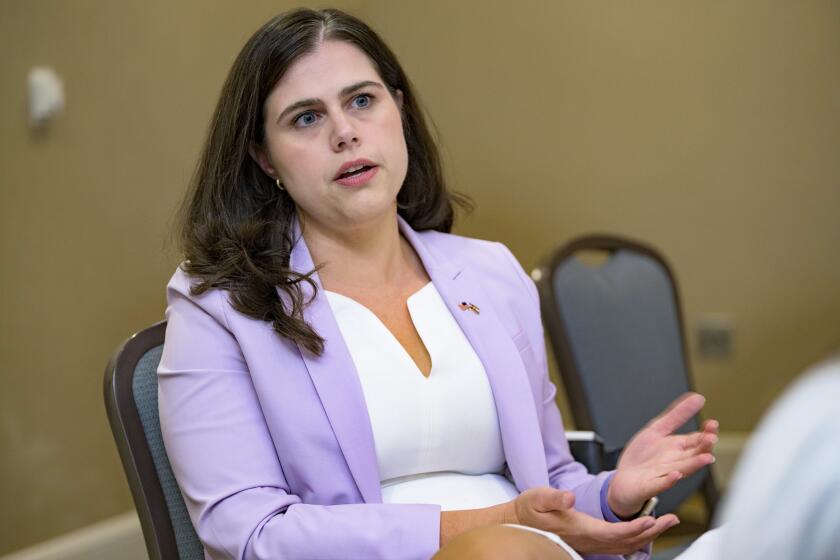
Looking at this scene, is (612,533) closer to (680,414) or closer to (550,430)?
(680,414)

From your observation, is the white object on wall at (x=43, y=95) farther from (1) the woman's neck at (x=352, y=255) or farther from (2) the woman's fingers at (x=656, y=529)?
(2) the woman's fingers at (x=656, y=529)

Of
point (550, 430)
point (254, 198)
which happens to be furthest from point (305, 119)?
point (550, 430)

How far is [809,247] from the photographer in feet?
12.6

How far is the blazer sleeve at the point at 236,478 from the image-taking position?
4.88 ft

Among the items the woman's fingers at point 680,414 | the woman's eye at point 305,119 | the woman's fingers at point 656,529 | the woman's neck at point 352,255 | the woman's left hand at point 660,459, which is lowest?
the woman's fingers at point 656,529

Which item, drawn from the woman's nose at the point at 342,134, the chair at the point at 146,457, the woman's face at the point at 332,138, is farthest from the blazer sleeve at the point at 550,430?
the chair at the point at 146,457

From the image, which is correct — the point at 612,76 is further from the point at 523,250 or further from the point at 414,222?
the point at 414,222

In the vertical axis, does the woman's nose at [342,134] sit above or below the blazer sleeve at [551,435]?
above

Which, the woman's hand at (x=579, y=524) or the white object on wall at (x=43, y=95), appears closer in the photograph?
the woman's hand at (x=579, y=524)

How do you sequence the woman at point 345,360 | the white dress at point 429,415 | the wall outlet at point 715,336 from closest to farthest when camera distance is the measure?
the woman at point 345,360
the white dress at point 429,415
the wall outlet at point 715,336

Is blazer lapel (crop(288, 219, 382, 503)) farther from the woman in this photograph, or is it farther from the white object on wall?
the white object on wall

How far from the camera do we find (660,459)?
5.13 feet

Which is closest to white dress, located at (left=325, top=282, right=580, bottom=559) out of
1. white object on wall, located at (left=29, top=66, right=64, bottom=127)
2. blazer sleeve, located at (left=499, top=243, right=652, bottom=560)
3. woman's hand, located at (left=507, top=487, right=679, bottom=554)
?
blazer sleeve, located at (left=499, top=243, right=652, bottom=560)

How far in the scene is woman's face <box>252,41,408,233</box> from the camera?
173 centimetres
